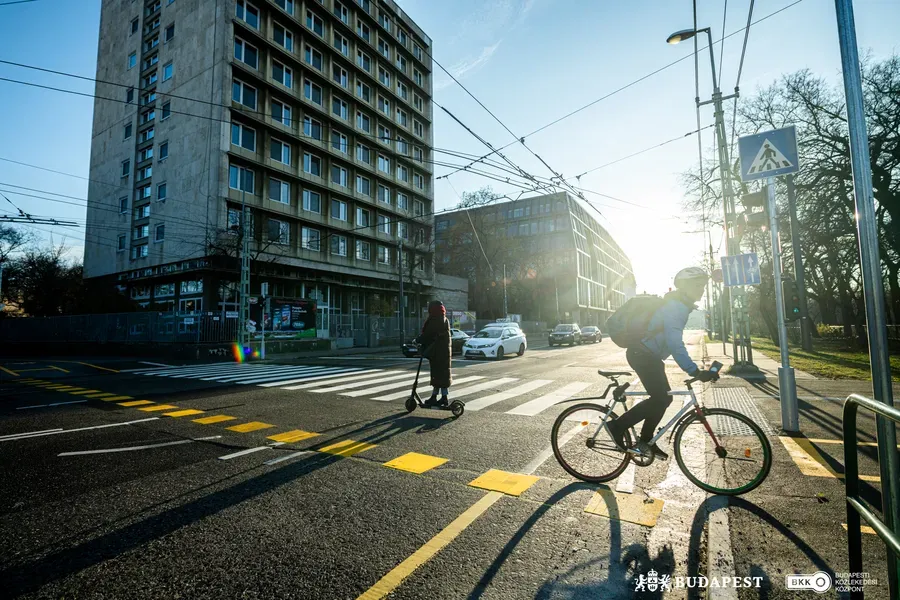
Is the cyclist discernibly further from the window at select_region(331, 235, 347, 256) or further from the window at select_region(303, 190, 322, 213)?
the window at select_region(331, 235, 347, 256)

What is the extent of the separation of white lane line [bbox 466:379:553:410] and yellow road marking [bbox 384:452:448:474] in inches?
126

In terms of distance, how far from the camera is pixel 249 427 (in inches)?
262

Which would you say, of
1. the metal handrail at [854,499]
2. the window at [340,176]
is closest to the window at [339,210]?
the window at [340,176]

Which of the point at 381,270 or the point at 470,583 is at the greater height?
the point at 381,270

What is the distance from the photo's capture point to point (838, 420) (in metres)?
6.53

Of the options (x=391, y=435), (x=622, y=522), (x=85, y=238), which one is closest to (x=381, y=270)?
(x=85, y=238)

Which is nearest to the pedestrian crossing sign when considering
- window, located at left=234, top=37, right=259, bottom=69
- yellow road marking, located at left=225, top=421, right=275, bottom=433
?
yellow road marking, located at left=225, top=421, right=275, bottom=433

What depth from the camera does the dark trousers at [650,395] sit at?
420cm

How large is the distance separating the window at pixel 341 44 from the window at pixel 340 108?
4267 mm

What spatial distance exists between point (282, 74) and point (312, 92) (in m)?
2.90

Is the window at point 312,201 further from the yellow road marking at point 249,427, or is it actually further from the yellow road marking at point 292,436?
the yellow road marking at point 292,436

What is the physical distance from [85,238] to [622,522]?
4897 cm

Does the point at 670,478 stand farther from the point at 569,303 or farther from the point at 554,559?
the point at 569,303

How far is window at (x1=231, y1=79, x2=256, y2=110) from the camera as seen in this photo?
3136cm
